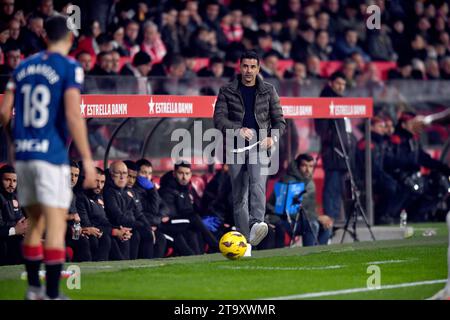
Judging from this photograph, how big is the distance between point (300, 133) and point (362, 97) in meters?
2.16

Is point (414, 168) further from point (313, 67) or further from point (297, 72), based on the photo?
point (313, 67)

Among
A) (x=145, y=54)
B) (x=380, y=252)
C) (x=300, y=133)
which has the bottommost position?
(x=380, y=252)

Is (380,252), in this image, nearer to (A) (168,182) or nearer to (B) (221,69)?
(A) (168,182)

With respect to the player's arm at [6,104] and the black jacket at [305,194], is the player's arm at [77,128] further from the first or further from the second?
the black jacket at [305,194]

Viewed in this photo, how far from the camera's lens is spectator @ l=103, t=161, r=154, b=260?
47.4 feet

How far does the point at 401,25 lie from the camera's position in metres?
25.9

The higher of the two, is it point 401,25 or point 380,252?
point 401,25

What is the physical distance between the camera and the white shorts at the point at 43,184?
9125mm

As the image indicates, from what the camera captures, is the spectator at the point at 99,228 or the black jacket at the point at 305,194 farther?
the black jacket at the point at 305,194

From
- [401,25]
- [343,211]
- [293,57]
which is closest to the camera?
[343,211]

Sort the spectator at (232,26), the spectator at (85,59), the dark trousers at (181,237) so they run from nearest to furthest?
the dark trousers at (181,237) < the spectator at (85,59) < the spectator at (232,26)

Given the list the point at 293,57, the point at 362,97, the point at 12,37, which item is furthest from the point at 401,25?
the point at 12,37

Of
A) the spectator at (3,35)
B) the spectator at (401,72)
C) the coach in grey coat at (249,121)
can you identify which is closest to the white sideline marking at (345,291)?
the coach in grey coat at (249,121)

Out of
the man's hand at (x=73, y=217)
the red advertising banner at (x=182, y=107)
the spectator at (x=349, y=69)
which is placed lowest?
the man's hand at (x=73, y=217)
